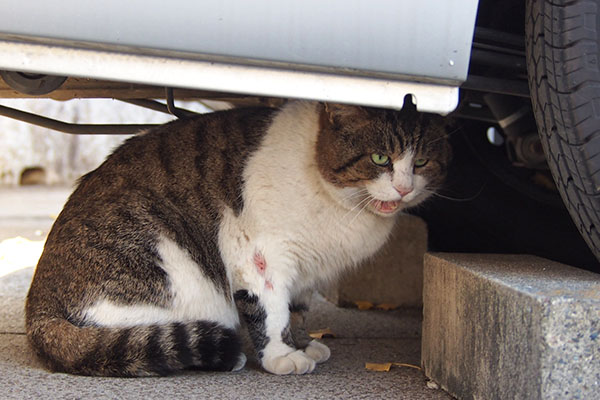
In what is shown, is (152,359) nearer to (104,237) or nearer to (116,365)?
(116,365)

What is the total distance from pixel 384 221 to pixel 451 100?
2.80 ft

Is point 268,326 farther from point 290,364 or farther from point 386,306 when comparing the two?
point 386,306

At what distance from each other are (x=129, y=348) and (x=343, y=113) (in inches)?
40.0

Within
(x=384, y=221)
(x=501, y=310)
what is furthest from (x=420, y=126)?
(x=501, y=310)

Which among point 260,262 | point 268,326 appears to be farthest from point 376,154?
point 268,326

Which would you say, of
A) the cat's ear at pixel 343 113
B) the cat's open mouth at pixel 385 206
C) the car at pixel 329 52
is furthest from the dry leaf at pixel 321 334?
the car at pixel 329 52

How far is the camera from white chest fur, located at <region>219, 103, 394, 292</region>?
2211 millimetres

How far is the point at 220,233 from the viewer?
2.26 meters

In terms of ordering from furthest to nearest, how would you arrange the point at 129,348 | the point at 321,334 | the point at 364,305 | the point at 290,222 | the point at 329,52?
the point at 364,305, the point at 321,334, the point at 290,222, the point at 129,348, the point at 329,52

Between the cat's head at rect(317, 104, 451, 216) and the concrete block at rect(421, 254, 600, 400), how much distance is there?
29 cm

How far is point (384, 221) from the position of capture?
2.38 meters

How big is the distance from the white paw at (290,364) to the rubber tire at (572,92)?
954mm

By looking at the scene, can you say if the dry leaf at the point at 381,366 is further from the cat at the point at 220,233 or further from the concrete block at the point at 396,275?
the concrete block at the point at 396,275

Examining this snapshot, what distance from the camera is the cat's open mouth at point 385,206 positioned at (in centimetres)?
224
